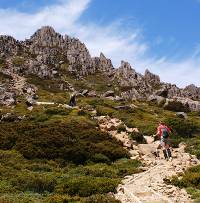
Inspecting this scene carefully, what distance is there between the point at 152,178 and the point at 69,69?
12099cm

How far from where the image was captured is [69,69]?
142875 millimetres

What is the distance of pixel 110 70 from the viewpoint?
6029 inches

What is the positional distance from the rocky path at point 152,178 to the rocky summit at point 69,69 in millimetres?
62432

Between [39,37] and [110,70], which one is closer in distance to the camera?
[110,70]

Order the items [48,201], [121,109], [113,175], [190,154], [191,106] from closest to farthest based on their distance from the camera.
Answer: [48,201] < [113,175] < [190,154] < [121,109] < [191,106]

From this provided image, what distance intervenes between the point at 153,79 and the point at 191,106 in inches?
2772

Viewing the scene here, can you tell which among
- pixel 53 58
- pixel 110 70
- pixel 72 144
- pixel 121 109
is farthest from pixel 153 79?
pixel 72 144

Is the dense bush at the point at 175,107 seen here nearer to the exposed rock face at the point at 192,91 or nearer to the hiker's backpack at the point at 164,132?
the hiker's backpack at the point at 164,132

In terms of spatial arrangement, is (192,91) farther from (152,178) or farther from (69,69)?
(152,178)

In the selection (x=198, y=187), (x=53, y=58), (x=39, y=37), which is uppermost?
(x=39, y=37)

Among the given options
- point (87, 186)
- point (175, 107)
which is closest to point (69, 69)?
point (175, 107)

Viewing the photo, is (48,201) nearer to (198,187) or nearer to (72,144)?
(198,187)

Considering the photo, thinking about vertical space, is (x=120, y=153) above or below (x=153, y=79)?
below

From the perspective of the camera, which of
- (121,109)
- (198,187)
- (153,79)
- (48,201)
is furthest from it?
(153,79)
